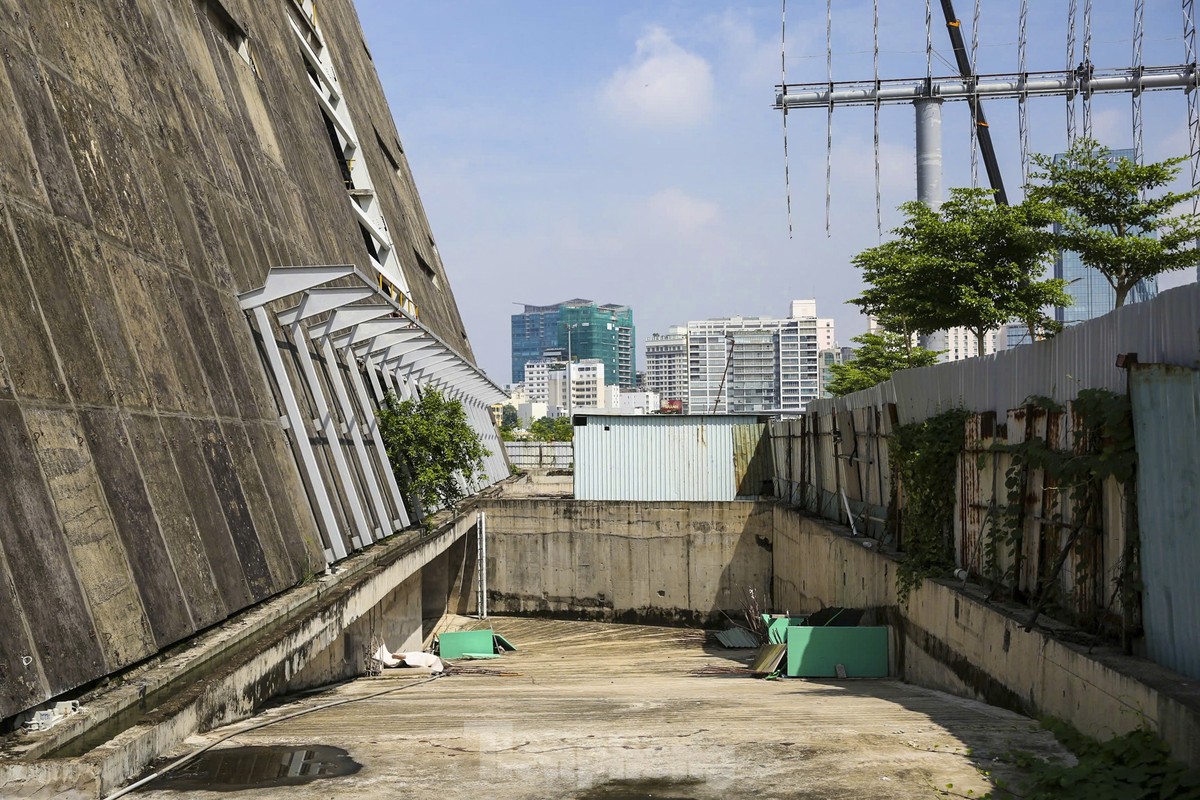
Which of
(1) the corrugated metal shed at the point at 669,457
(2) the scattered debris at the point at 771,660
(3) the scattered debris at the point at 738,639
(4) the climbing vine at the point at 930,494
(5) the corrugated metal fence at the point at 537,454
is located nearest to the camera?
(4) the climbing vine at the point at 930,494

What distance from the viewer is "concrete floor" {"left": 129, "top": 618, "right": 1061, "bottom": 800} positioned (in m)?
6.34

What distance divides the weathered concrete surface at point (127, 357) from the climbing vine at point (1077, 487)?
6.72 meters

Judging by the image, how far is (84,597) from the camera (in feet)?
22.9

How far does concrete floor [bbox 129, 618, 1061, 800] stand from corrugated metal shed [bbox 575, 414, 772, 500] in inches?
726

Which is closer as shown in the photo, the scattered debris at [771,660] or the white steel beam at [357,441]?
the scattered debris at [771,660]

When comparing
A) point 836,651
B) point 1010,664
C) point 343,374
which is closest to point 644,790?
point 1010,664

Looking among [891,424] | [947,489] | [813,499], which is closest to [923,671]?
[947,489]

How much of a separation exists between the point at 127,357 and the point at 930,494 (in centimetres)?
895

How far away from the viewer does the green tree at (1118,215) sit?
1075 inches

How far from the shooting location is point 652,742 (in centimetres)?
761

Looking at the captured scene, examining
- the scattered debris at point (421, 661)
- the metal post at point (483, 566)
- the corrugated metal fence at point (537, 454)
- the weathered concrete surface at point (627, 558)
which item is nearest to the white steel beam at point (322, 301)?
the scattered debris at point (421, 661)

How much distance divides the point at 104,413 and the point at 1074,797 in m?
6.69

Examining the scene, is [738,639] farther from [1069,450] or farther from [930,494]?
[1069,450]

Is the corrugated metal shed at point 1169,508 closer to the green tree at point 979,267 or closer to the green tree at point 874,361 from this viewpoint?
the green tree at point 979,267
